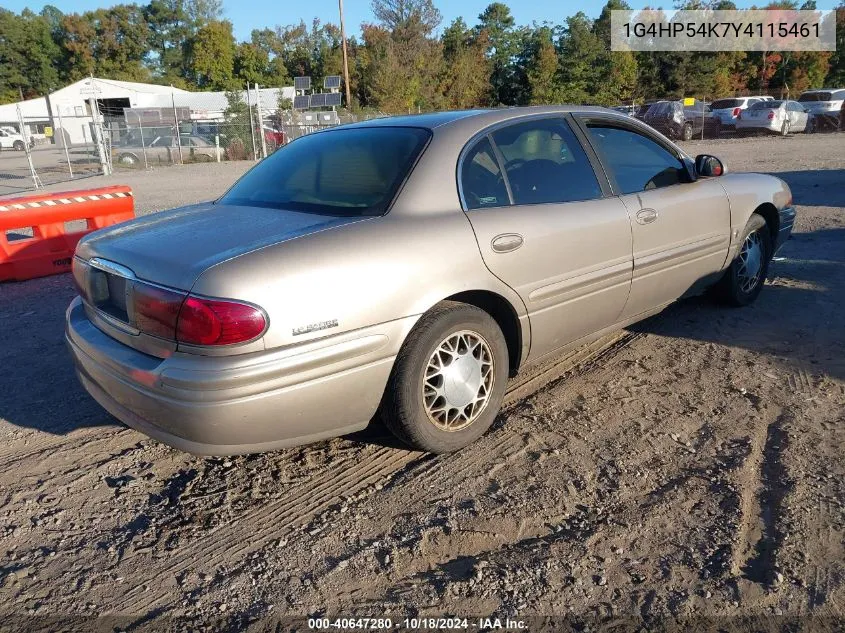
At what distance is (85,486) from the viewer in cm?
307

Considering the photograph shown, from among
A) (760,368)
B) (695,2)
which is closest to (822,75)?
(695,2)

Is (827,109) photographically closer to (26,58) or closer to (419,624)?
(419,624)

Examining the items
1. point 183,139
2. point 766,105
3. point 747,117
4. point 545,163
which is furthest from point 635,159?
point 747,117

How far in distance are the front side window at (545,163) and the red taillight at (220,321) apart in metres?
1.56

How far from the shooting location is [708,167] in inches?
171

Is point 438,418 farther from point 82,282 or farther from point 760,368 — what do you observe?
point 760,368

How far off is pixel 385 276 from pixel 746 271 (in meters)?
3.45

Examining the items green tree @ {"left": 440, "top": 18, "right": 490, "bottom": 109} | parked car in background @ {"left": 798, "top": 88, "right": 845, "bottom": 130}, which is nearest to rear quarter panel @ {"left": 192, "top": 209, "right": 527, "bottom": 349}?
parked car in background @ {"left": 798, "top": 88, "right": 845, "bottom": 130}

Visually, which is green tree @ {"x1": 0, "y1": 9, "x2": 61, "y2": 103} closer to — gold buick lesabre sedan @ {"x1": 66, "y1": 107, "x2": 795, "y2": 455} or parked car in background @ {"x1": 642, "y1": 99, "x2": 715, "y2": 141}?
parked car in background @ {"x1": 642, "y1": 99, "x2": 715, "y2": 141}

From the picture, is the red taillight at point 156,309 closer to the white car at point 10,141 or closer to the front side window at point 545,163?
the front side window at point 545,163

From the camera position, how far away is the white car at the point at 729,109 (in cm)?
2838

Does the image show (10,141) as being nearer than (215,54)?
Yes

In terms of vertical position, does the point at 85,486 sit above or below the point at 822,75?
below

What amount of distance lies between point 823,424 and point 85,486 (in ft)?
11.8
